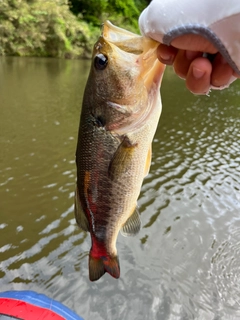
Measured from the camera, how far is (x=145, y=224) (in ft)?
18.1

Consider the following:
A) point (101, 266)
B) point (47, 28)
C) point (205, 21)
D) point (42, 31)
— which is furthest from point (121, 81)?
point (47, 28)

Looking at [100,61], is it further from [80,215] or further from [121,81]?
[80,215]

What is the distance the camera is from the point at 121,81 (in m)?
1.65

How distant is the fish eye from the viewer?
1629mm

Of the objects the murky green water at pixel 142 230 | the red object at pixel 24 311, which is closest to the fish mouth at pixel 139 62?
the red object at pixel 24 311

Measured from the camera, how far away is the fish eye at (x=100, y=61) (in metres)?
1.63

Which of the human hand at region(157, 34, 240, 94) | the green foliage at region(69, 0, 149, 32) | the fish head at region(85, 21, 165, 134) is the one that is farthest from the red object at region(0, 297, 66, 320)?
the green foliage at region(69, 0, 149, 32)

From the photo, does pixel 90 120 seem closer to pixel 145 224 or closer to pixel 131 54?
pixel 131 54

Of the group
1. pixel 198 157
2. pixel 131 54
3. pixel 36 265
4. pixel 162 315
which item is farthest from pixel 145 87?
pixel 198 157

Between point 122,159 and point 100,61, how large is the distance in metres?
0.50

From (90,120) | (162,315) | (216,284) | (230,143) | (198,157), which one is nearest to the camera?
(90,120)

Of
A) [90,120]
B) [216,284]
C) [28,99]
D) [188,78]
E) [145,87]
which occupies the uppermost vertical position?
[188,78]

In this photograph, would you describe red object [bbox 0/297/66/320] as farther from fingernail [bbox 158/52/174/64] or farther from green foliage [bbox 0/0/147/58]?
green foliage [bbox 0/0/147/58]

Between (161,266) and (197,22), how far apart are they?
3.92m
